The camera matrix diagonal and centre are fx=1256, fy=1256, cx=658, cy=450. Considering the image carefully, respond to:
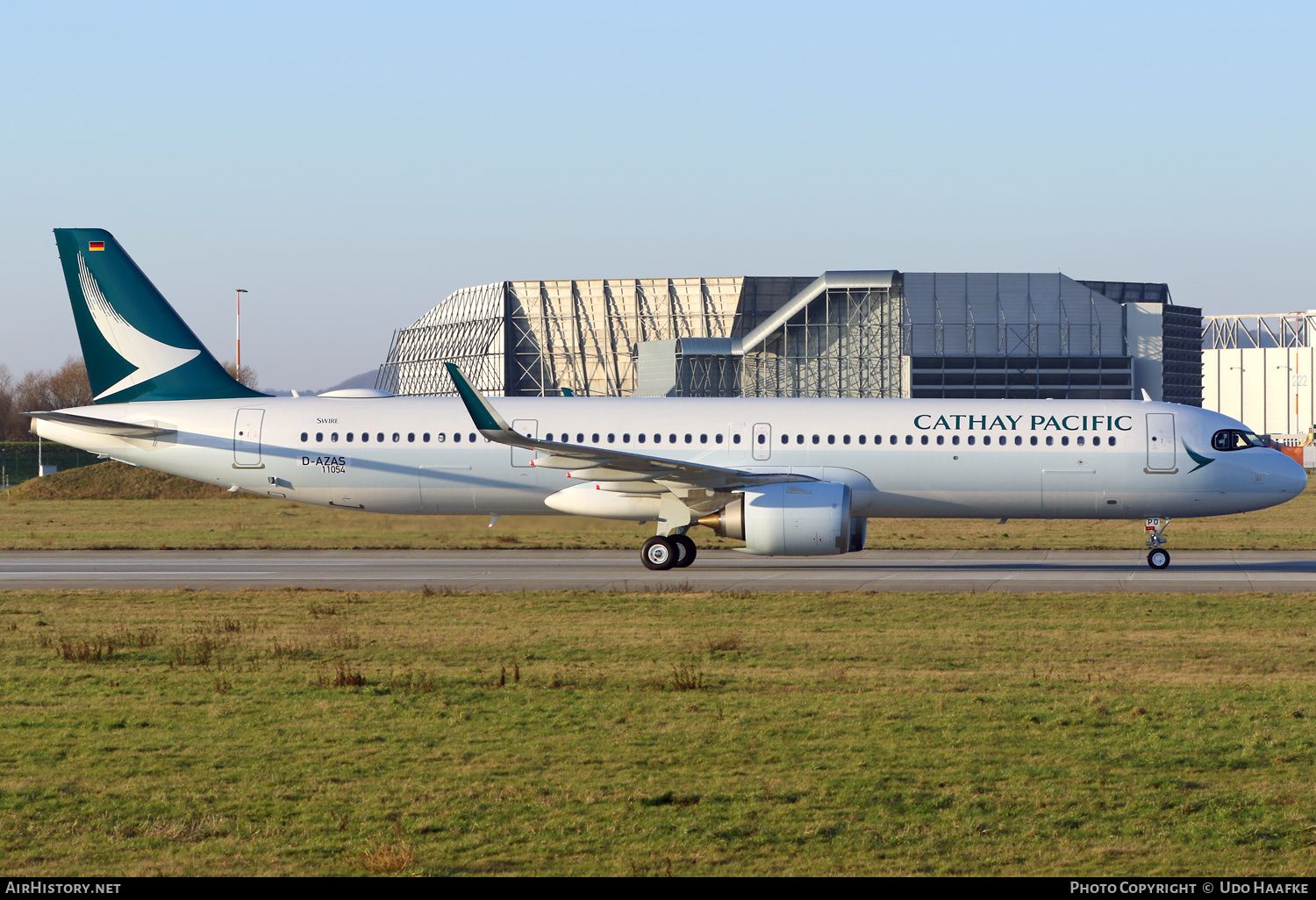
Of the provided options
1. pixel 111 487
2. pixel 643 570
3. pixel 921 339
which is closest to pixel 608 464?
pixel 643 570

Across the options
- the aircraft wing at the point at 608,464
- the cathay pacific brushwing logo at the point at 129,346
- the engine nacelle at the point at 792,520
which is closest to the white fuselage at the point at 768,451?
the cathay pacific brushwing logo at the point at 129,346

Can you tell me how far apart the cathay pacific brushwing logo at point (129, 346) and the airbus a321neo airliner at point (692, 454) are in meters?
0.70

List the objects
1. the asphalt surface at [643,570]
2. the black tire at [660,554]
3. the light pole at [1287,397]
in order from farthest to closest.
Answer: the light pole at [1287,397]
the black tire at [660,554]
the asphalt surface at [643,570]

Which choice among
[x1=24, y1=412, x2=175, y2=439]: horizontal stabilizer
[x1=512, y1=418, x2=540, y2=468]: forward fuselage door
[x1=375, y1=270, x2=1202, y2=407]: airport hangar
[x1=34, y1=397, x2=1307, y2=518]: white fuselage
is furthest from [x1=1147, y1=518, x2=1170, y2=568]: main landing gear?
[x1=375, y1=270, x2=1202, y2=407]: airport hangar

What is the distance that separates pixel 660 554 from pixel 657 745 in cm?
1629

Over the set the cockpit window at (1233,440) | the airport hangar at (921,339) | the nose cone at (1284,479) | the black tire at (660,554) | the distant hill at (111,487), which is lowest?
the black tire at (660,554)

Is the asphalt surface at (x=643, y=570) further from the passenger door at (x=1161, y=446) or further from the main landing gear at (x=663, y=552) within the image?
the passenger door at (x=1161, y=446)

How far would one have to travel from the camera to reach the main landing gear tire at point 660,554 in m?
26.7

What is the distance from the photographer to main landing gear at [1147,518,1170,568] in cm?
2716

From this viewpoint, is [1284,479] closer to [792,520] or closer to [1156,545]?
[1156,545]

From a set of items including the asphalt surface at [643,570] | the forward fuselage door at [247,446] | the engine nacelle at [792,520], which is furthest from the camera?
the forward fuselage door at [247,446]

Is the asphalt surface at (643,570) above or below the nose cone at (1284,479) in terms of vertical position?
below
